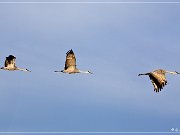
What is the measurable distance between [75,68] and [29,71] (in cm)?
812

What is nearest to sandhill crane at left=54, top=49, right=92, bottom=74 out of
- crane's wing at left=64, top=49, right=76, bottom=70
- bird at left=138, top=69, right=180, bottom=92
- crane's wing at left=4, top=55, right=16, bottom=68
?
crane's wing at left=64, top=49, right=76, bottom=70

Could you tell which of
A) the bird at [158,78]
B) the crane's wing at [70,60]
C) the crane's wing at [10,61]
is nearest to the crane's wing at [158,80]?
the bird at [158,78]

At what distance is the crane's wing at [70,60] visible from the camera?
164 ft

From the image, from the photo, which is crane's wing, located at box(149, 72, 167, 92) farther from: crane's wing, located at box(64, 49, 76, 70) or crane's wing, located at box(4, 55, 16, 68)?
crane's wing, located at box(4, 55, 16, 68)

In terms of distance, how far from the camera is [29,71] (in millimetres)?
59125

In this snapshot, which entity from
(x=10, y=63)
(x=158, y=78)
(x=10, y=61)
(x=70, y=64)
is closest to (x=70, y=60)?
(x=70, y=64)

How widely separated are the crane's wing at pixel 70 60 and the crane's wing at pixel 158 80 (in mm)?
9834

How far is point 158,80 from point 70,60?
38.0ft

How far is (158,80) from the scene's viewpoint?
40.7m

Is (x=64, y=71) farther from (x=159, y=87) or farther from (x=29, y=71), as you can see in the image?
(x=159, y=87)

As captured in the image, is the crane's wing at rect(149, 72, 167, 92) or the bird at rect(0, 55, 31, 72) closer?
the crane's wing at rect(149, 72, 167, 92)

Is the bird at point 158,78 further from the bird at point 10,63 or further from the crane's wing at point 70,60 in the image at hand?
the bird at point 10,63

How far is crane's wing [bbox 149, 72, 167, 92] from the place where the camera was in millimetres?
39609

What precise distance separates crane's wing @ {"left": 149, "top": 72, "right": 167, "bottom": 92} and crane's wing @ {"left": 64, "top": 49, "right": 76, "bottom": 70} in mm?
9834
